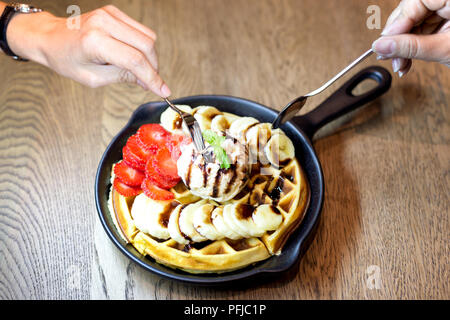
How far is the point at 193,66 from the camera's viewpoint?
2.41 metres

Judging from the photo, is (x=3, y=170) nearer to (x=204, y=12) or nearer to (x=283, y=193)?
(x=283, y=193)

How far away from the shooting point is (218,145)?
1518mm

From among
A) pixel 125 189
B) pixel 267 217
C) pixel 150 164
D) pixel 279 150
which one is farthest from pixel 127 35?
pixel 267 217

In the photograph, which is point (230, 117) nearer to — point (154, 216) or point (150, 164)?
point (150, 164)

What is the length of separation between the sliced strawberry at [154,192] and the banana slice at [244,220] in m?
0.27

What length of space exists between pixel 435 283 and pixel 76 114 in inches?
74.7

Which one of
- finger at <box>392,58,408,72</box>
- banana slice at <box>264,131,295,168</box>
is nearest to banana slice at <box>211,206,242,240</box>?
banana slice at <box>264,131,295,168</box>

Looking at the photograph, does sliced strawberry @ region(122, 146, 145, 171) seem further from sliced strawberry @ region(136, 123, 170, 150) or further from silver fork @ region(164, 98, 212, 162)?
silver fork @ region(164, 98, 212, 162)

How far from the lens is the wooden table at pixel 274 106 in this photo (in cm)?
160

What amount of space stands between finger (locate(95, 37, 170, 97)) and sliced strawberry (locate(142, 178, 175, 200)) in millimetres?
393

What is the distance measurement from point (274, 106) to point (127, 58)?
0.96 meters

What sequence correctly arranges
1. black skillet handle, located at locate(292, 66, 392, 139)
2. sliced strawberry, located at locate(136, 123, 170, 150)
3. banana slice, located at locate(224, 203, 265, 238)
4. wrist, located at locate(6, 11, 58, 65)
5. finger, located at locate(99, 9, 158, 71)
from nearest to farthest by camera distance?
banana slice, located at locate(224, 203, 265, 238), finger, located at locate(99, 9, 158, 71), sliced strawberry, located at locate(136, 123, 170, 150), wrist, located at locate(6, 11, 58, 65), black skillet handle, located at locate(292, 66, 392, 139)

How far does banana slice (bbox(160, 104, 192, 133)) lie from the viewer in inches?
69.2
